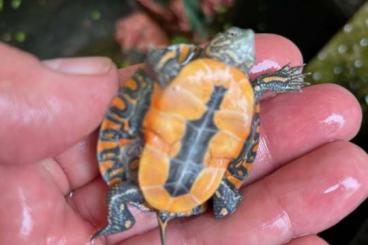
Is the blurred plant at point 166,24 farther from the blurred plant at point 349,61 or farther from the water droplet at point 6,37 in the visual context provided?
the blurred plant at point 349,61

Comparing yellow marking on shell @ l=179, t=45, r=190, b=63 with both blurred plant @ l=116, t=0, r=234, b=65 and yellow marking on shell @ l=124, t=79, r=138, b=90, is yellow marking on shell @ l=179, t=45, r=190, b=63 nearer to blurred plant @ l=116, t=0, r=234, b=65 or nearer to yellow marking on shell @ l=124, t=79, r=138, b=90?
yellow marking on shell @ l=124, t=79, r=138, b=90

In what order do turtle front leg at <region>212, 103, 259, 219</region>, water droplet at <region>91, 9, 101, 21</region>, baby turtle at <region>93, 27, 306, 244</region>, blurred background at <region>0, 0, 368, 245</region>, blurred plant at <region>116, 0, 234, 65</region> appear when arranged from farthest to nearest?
water droplet at <region>91, 9, 101, 21</region>
blurred plant at <region>116, 0, 234, 65</region>
blurred background at <region>0, 0, 368, 245</region>
turtle front leg at <region>212, 103, 259, 219</region>
baby turtle at <region>93, 27, 306, 244</region>

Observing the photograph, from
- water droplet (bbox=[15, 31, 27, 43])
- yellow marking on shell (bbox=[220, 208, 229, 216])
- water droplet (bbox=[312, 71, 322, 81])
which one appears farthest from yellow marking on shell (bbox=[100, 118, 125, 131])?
water droplet (bbox=[15, 31, 27, 43])

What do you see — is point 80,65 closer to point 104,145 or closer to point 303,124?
point 104,145

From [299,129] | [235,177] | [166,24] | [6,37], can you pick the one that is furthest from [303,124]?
[6,37]

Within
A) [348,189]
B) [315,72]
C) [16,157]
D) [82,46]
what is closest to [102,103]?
[16,157]

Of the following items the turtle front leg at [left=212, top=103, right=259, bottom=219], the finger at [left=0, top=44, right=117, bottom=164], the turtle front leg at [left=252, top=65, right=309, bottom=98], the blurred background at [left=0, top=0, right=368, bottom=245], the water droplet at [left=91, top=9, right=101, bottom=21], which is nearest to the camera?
the finger at [left=0, top=44, right=117, bottom=164]
